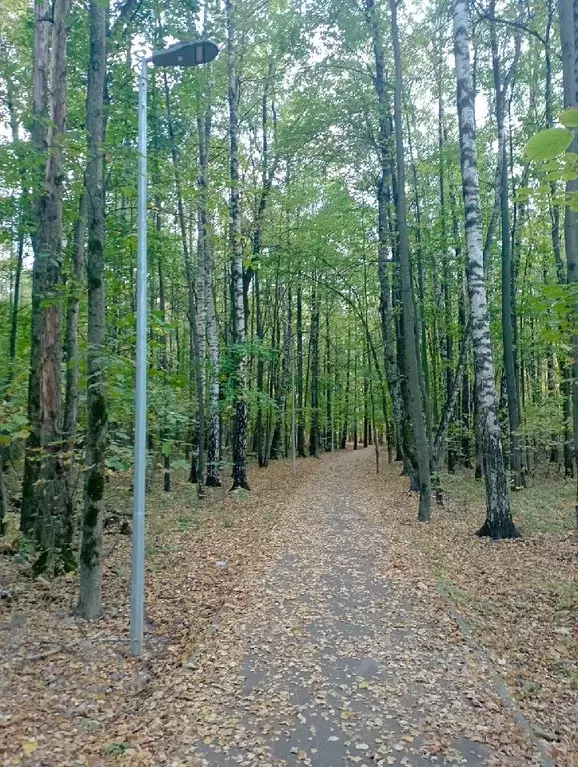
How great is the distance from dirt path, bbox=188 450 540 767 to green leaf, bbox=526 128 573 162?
A: 12.0 ft

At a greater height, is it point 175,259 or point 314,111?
point 314,111

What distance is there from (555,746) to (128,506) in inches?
435

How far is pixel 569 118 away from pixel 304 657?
15.7 ft

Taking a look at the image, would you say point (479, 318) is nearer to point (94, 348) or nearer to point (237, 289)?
point (94, 348)

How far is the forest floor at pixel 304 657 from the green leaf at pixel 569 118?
12.5 feet

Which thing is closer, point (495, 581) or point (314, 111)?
point (495, 581)

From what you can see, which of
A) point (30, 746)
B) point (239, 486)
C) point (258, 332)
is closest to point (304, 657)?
point (30, 746)

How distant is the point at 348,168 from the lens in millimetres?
16094

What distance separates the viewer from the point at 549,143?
2.33m

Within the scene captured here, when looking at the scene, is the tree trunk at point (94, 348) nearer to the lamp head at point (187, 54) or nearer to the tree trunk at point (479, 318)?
the lamp head at point (187, 54)

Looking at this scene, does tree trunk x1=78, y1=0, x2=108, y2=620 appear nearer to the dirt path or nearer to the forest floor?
the forest floor

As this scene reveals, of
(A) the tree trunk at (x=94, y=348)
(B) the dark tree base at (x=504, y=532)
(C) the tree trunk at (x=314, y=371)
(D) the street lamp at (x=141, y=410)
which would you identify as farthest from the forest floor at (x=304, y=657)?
(C) the tree trunk at (x=314, y=371)

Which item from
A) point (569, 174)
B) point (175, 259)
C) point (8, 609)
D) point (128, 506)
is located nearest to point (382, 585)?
point (8, 609)

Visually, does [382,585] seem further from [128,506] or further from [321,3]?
[321,3]
